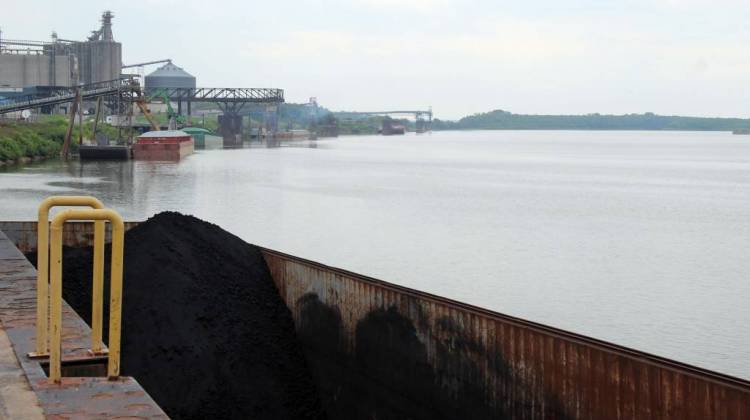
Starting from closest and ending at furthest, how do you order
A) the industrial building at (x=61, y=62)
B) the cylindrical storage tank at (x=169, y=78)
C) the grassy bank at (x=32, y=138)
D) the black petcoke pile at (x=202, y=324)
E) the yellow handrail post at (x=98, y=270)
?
the yellow handrail post at (x=98, y=270)
the black petcoke pile at (x=202, y=324)
the grassy bank at (x=32, y=138)
the industrial building at (x=61, y=62)
the cylindrical storage tank at (x=169, y=78)

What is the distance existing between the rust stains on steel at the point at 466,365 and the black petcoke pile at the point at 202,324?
0.60m

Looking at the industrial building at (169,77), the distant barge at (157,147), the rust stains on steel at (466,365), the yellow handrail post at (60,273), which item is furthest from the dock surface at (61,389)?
the industrial building at (169,77)

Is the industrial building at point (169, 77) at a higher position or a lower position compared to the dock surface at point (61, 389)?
higher

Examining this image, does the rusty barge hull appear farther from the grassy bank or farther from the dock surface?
the grassy bank

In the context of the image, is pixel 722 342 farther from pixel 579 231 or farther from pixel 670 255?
pixel 579 231

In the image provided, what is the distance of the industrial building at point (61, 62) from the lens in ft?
429

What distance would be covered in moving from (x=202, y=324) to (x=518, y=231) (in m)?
24.3

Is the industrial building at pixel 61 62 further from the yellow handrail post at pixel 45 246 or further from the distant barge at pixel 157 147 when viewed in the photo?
the yellow handrail post at pixel 45 246

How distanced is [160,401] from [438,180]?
55.9m

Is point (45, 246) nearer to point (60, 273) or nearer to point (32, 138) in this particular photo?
point (60, 273)

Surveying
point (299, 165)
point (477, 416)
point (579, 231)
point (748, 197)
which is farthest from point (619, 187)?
point (477, 416)

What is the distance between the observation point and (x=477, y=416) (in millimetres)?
10125

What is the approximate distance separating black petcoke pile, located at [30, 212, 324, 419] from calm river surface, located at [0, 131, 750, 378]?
721 centimetres

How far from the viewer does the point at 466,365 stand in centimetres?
1039
